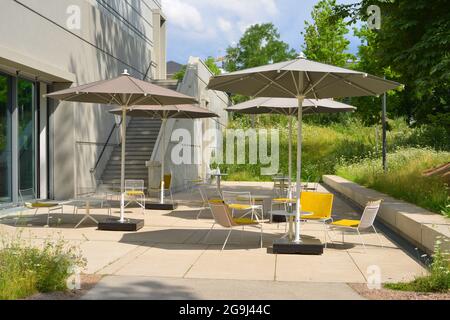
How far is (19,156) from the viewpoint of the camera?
1363 cm

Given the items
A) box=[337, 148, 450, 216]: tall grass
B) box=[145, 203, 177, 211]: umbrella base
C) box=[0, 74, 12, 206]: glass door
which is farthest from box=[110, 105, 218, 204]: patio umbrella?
box=[337, 148, 450, 216]: tall grass

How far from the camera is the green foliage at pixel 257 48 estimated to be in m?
61.3

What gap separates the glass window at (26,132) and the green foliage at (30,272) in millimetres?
8235

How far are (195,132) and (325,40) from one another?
18085mm

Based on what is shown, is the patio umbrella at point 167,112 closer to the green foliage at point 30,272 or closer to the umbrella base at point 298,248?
the umbrella base at point 298,248

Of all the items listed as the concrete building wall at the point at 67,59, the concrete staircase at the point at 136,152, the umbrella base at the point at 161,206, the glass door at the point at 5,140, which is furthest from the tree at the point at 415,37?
the glass door at the point at 5,140

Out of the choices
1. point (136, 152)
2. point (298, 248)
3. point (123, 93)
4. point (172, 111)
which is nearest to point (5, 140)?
point (172, 111)

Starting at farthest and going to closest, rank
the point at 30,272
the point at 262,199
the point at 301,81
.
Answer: the point at 262,199
the point at 301,81
the point at 30,272

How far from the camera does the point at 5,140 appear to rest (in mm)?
12812

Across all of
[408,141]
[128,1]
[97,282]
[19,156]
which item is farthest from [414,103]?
[97,282]

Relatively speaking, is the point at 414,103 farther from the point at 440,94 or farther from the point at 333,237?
the point at 333,237

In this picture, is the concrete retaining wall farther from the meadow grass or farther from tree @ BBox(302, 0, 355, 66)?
tree @ BBox(302, 0, 355, 66)

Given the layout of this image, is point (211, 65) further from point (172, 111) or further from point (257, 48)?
point (172, 111)

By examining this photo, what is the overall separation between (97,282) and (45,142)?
997 centimetres
